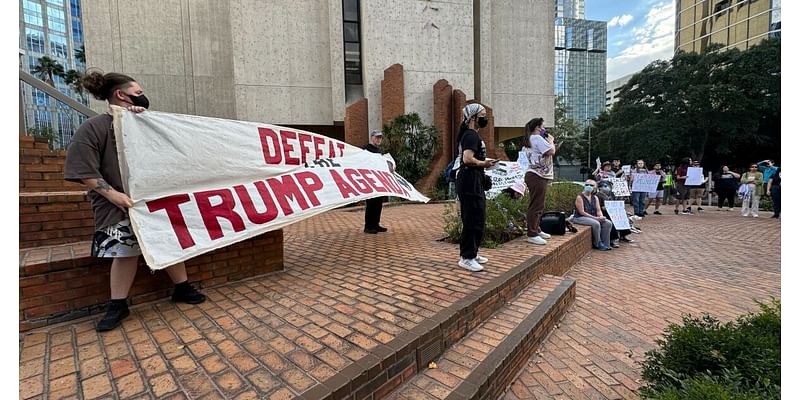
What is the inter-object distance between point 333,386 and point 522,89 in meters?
20.6

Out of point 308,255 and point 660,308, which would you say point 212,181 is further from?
point 660,308

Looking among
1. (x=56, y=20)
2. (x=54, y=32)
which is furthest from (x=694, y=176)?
(x=54, y=32)

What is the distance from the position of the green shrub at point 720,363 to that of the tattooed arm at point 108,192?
3.22m

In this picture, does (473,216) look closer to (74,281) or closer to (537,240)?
(537,240)

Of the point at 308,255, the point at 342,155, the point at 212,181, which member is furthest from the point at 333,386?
the point at 342,155

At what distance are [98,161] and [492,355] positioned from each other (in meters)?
2.82

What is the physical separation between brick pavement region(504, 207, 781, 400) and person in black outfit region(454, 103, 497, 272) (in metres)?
1.12

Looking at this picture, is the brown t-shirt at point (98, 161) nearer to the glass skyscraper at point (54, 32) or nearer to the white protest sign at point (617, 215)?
the white protest sign at point (617, 215)

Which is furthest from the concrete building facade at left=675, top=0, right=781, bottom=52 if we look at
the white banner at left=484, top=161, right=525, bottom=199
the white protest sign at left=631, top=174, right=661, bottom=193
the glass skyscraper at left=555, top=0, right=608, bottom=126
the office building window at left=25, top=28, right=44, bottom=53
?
the office building window at left=25, top=28, right=44, bottom=53

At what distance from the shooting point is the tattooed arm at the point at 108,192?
207 cm

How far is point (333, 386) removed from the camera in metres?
1.60

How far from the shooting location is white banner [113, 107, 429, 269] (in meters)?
2.30

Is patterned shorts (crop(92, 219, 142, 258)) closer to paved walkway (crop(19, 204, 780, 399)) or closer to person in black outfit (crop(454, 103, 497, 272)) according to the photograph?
paved walkway (crop(19, 204, 780, 399))

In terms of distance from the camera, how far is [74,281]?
7.54ft
